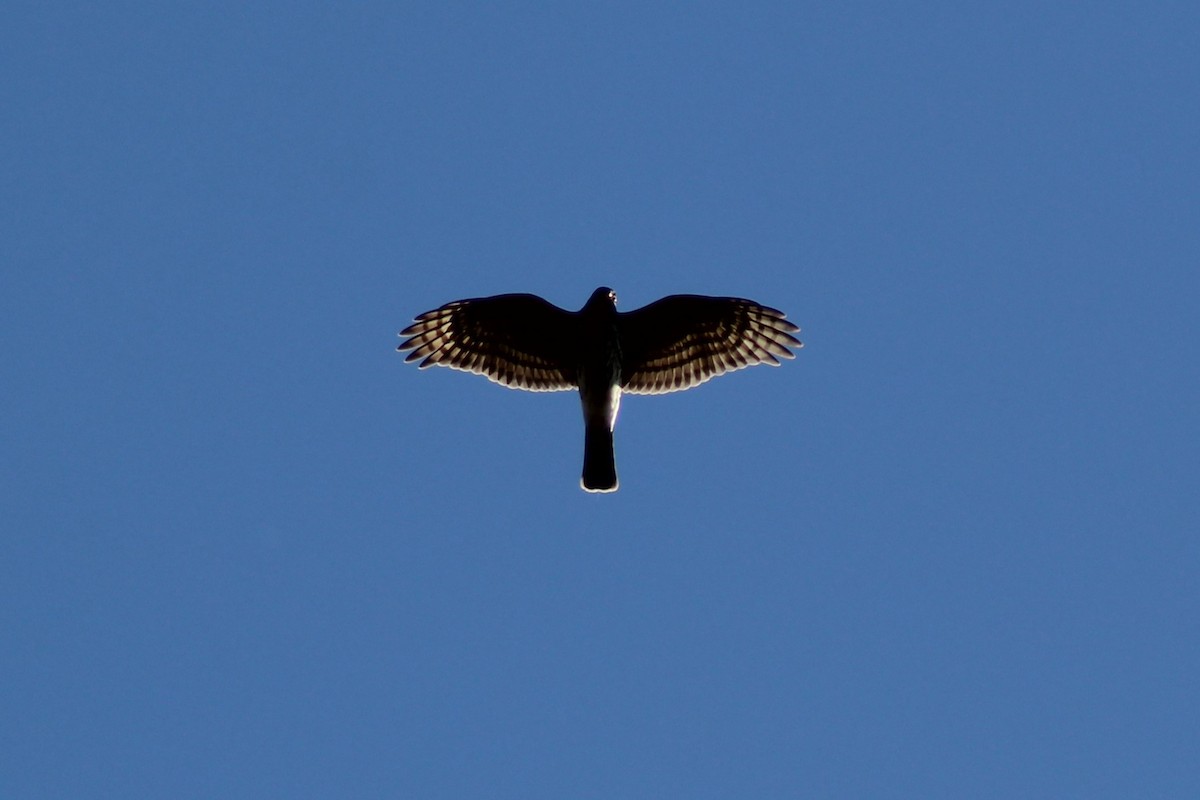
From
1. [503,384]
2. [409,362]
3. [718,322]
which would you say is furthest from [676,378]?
[409,362]

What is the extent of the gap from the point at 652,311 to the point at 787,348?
4.63ft

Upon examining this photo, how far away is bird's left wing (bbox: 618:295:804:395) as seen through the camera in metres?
11.8

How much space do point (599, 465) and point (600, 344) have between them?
110 cm

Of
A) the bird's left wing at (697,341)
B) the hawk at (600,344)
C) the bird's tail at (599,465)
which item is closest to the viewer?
the bird's tail at (599,465)

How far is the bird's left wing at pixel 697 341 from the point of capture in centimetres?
1180

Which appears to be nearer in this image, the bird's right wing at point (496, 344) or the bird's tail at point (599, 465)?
the bird's tail at point (599, 465)

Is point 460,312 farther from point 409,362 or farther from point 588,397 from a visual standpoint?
point 588,397

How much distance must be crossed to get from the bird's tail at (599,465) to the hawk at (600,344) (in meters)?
0.09

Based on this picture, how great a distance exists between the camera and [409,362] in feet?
39.7

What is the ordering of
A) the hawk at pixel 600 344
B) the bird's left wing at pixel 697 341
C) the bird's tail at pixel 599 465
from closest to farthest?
Result: the bird's tail at pixel 599 465
the hawk at pixel 600 344
the bird's left wing at pixel 697 341

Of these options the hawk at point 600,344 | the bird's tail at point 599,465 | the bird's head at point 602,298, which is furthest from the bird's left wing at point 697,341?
the bird's tail at point 599,465

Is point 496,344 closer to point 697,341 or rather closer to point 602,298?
point 602,298

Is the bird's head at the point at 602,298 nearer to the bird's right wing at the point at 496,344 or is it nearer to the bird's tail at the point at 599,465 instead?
the bird's right wing at the point at 496,344

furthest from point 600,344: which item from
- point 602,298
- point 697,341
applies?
point 697,341
